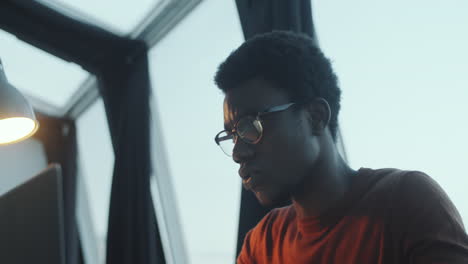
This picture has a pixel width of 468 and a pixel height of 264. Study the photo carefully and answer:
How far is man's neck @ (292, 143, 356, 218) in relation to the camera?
1179mm

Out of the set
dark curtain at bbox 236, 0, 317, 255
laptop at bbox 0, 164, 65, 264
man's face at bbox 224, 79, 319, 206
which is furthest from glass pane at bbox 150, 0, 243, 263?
laptop at bbox 0, 164, 65, 264

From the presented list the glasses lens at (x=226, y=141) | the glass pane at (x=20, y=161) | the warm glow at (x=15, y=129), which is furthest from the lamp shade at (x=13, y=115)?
the glass pane at (x=20, y=161)

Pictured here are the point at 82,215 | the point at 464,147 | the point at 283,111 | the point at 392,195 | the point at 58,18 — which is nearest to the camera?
the point at 392,195

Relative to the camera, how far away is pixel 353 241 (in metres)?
1.06

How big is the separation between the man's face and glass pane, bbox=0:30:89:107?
124 inches

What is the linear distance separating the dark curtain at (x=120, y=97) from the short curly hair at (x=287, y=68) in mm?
2064

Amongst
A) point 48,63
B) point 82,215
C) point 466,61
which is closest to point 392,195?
point 466,61

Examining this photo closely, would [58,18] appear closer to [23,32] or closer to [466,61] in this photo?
[23,32]

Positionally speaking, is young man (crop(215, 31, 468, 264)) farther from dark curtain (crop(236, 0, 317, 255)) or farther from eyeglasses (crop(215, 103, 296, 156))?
dark curtain (crop(236, 0, 317, 255))

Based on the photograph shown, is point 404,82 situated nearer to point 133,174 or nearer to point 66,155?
point 133,174

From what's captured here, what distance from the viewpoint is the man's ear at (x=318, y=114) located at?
1.24m

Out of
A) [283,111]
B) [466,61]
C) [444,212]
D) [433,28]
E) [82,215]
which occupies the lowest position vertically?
[444,212]

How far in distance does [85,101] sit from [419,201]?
13.8 ft

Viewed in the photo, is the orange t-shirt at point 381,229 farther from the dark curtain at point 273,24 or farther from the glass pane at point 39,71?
the glass pane at point 39,71
